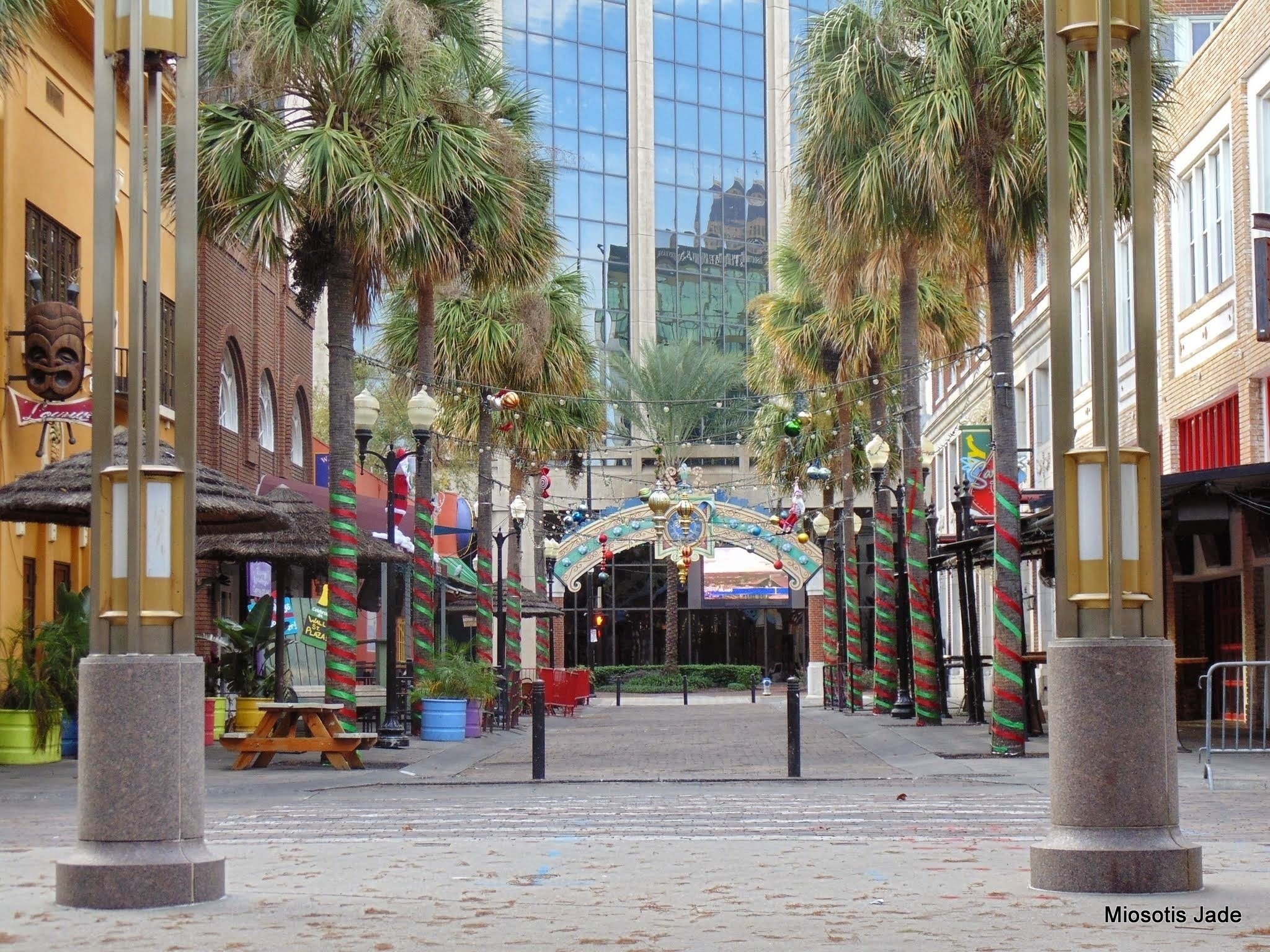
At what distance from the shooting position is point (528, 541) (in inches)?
2896

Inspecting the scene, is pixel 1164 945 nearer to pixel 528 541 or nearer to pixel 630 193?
pixel 528 541

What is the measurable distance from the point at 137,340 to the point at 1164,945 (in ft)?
18.0

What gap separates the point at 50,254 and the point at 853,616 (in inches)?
808

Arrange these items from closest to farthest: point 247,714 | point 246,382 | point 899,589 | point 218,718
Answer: point 218,718, point 247,714, point 246,382, point 899,589

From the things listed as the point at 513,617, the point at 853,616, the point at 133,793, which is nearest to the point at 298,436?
the point at 513,617

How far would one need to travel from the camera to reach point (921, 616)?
28.8 metres

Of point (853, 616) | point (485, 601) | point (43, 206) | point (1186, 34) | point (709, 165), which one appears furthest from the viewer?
point (709, 165)

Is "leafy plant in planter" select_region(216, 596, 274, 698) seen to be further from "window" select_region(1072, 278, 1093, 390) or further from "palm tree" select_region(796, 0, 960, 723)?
"window" select_region(1072, 278, 1093, 390)

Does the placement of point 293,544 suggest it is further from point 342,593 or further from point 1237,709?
point 1237,709

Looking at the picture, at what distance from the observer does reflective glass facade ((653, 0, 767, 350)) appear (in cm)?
8812

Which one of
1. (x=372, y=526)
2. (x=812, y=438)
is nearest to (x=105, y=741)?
(x=372, y=526)

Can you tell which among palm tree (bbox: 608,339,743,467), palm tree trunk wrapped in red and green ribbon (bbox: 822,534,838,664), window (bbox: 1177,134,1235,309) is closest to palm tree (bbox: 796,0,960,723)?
window (bbox: 1177,134,1235,309)

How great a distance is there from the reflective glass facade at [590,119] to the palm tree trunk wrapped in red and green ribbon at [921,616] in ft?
184

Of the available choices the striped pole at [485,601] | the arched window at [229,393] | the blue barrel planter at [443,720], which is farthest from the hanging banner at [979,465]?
the arched window at [229,393]
